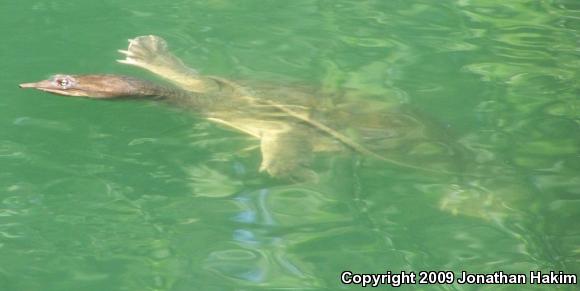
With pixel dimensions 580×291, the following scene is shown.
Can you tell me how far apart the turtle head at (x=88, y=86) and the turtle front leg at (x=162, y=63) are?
0.49 m

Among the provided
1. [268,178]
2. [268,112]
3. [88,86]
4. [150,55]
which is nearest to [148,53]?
[150,55]

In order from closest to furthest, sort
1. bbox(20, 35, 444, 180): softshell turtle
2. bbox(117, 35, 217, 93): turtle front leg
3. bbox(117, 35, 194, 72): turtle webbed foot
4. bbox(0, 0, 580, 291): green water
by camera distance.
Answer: bbox(0, 0, 580, 291): green water, bbox(20, 35, 444, 180): softshell turtle, bbox(117, 35, 217, 93): turtle front leg, bbox(117, 35, 194, 72): turtle webbed foot

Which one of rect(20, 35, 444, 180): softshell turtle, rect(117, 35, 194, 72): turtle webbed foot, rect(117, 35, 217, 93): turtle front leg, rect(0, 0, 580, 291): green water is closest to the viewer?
rect(0, 0, 580, 291): green water

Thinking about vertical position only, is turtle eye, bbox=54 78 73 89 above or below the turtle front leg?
below

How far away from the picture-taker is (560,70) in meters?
4.89

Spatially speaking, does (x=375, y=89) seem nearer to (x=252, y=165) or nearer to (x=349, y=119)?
(x=349, y=119)

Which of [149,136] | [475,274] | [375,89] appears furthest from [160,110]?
[475,274]

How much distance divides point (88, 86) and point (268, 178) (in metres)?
0.99

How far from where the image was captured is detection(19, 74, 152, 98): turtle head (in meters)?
3.84

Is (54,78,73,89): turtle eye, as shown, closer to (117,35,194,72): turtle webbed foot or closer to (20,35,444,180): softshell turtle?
(20,35,444,180): softshell turtle

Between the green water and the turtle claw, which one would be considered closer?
the green water

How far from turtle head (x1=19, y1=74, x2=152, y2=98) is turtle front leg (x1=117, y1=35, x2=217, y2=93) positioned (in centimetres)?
49

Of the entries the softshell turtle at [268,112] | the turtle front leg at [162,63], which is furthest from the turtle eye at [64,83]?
the turtle front leg at [162,63]

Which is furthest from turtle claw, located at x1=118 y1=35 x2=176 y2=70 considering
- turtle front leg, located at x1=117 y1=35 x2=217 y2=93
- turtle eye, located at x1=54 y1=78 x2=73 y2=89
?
turtle eye, located at x1=54 y1=78 x2=73 y2=89
